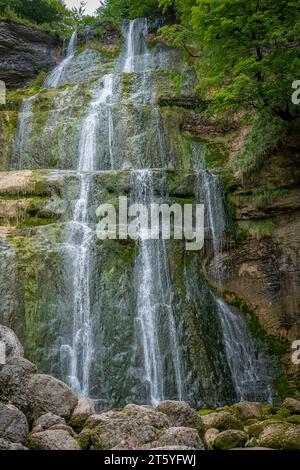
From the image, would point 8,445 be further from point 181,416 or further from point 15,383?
point 181,416

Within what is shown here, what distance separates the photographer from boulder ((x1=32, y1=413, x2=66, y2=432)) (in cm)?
645

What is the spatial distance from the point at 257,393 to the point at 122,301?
Answer: 402 cm

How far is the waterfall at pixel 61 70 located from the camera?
2445cm

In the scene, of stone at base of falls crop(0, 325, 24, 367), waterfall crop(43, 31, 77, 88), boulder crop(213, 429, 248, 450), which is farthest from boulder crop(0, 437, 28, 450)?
waterfall crop(43, 31, 77, 88)

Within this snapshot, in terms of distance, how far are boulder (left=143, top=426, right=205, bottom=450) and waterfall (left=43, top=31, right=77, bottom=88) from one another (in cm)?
2070

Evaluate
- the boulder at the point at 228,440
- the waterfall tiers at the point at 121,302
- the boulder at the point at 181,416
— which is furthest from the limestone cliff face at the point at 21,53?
the boulder at the point at 228,440

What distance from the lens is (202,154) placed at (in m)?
17.5

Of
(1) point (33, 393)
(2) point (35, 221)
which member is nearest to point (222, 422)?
(1) point (33, 393)

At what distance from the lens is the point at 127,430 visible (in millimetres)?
6004

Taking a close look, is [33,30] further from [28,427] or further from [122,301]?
[28,427]

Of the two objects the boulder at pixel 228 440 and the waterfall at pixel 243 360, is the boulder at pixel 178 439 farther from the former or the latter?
the waterfall at pixel 243 360

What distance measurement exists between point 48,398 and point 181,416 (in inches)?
76.2

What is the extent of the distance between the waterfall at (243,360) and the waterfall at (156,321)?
5.26ft

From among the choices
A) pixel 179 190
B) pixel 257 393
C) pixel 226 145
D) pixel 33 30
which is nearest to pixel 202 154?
pixel 226 145
